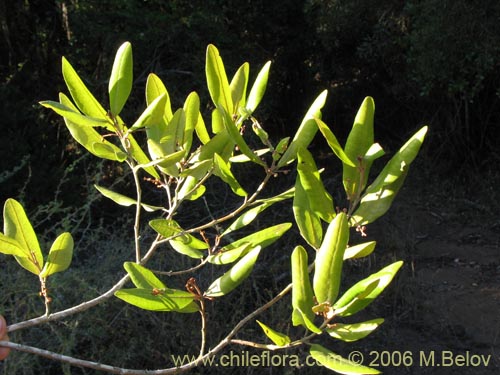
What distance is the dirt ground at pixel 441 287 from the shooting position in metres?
4.11

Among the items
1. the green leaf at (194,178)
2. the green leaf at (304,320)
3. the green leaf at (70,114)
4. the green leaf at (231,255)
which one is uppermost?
the green leaf at (70,114)

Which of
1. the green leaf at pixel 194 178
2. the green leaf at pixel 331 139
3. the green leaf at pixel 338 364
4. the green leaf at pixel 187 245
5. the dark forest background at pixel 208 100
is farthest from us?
the dark forest background at pixel 208 100

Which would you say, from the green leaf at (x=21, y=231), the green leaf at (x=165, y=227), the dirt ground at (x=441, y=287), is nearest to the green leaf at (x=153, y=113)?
the green leaf at (x=165, y=227)

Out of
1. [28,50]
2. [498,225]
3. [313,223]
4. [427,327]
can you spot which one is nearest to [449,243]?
[498,225]

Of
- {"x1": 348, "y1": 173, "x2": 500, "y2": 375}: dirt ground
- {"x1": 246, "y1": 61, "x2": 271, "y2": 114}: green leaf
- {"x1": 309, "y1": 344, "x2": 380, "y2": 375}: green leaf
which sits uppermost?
{"x1": 246, "y1": 61, "x2": 271, "y2": 114}: green leaf

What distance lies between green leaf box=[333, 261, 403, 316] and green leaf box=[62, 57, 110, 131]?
1.58 feet

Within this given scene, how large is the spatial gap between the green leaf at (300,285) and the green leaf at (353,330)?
5 centimetres

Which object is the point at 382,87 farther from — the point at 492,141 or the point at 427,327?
the point at 427,327

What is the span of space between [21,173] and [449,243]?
12.0ft

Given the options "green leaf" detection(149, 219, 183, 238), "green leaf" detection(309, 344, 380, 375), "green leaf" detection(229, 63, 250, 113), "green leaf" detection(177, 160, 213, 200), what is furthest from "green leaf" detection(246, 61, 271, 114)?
"green leaf" detection(309, 344, 380, 375)

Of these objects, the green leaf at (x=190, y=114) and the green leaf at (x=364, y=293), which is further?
the green leaf at (x=190, y=114)

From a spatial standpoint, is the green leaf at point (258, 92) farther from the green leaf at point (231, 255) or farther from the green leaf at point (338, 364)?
the green leaf at point (338, 364)

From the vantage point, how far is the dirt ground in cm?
411

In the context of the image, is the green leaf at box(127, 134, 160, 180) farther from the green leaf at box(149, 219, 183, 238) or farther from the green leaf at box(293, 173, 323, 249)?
the green leaf at box(293, 173, 323, 249)
